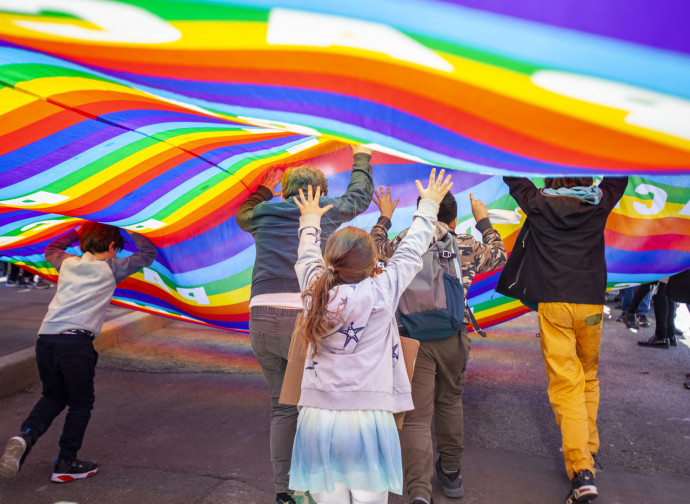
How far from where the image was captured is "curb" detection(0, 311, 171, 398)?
5.72 meters

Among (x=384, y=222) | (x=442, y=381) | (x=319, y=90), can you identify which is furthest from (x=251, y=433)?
(x=319, y=90)

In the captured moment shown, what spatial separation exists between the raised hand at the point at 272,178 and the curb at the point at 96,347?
317cm

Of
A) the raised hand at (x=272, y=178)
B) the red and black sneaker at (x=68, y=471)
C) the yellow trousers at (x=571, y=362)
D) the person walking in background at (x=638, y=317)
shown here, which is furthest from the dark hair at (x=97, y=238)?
the person walking in background at (x=638, y=317)

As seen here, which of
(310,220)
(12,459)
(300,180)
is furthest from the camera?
(12,459)

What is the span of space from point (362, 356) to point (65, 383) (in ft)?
7.31

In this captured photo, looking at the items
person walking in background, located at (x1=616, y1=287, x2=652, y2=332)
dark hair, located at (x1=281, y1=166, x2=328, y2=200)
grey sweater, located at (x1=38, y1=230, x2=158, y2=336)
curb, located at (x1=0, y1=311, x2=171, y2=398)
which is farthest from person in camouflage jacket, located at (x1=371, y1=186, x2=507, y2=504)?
person walking in background, located at (x1=616, y1=287, x2=652, y2=332)

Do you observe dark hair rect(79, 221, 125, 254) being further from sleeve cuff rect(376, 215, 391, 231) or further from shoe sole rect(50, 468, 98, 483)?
sleeve cuff rect(376, 215, 391, 231)

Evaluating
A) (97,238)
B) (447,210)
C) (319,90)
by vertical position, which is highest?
(319,90)

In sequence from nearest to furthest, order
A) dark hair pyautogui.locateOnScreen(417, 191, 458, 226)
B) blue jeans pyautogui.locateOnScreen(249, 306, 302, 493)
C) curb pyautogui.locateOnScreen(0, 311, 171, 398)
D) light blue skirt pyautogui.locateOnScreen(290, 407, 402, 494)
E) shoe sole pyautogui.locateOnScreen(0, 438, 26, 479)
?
light blue skirt pyautogui.locateOnScreen(290, 407, 402, 494), blue jeans pyautogui.locateOnScreen(249, 306, 302, 493), shoe sole pyautogui.locateOnScreen(0, 438, 26, 479), dark hair pyautogui.locateOnScreen(417, 191, 458, 226), curb pyautogui.locateOnScreen(0, 311, 171, 398)

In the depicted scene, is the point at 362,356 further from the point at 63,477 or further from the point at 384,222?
the point at 63,477

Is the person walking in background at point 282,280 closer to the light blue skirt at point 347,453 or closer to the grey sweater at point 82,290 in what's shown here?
the light blue skirt at point 347,453

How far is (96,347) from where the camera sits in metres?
7.36

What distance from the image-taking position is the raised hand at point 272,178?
13.8 ft

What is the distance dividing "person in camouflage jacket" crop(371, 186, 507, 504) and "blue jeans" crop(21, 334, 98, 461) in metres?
1.96
